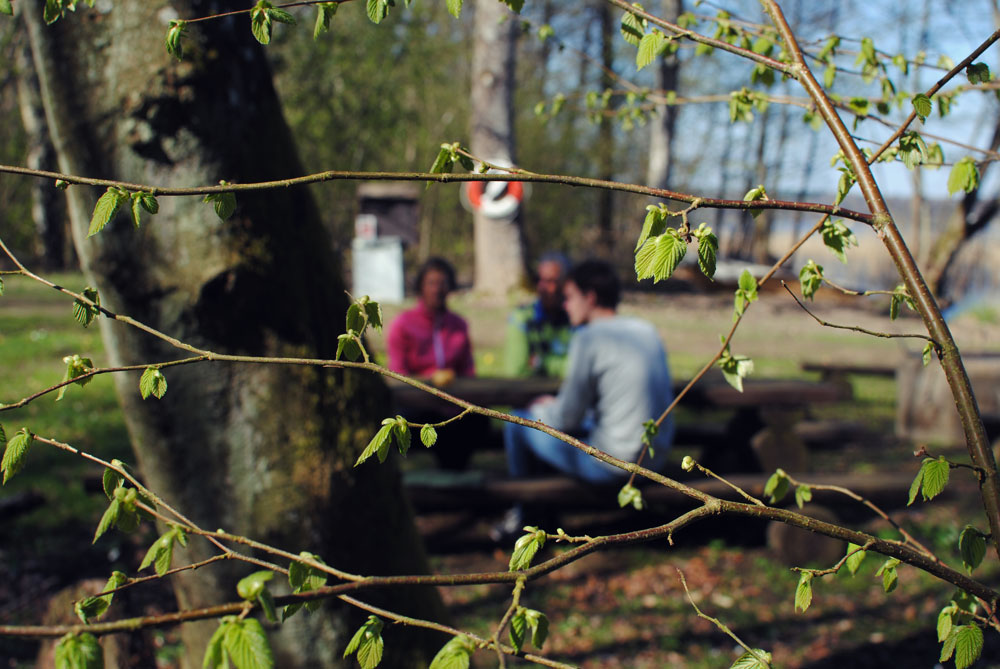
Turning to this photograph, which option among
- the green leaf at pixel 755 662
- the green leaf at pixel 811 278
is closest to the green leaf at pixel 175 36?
the green leaf at pixel 811 278

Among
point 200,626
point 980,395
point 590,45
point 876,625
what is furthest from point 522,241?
point 590,45

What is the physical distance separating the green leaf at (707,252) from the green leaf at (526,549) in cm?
37

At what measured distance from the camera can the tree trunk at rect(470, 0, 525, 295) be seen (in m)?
13.8

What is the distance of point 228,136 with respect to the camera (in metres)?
2.14

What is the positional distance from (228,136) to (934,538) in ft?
14.1

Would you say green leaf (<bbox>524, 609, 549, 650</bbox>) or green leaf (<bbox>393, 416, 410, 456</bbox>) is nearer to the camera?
green leaf (<bbox>524, 609, 549, 650</bbox>)

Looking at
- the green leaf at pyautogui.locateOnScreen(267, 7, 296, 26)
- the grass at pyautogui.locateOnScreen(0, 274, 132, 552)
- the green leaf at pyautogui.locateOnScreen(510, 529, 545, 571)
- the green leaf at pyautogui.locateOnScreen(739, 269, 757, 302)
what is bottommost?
the grass at pyautogui.locateOnScreen(0, 274, 132, 552)

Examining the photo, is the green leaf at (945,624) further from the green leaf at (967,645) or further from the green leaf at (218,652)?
the green leaf at (218,652)

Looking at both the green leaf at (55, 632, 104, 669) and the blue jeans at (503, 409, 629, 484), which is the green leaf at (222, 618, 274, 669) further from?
the blue jeans at (503, 409, 629, 484)

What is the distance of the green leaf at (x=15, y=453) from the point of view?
101cm

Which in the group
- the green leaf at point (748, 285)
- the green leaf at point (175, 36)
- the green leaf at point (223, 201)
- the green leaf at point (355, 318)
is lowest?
the green leaf at point (355, 318)

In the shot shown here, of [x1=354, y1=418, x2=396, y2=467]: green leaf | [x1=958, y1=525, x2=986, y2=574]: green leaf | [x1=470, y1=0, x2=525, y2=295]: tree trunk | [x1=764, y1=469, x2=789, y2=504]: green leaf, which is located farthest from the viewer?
[x1=470, y1=0, x2=525, y2=295]: tree trunk

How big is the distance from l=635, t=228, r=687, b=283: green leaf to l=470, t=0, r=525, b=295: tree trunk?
40.9ft

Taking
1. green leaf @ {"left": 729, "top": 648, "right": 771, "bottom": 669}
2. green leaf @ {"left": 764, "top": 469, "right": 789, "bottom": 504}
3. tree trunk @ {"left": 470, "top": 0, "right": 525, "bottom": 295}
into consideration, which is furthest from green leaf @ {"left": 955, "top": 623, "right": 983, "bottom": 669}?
tree trunk @ {"left": 470, "top": 0, "right": 525, "bottom": 295}
